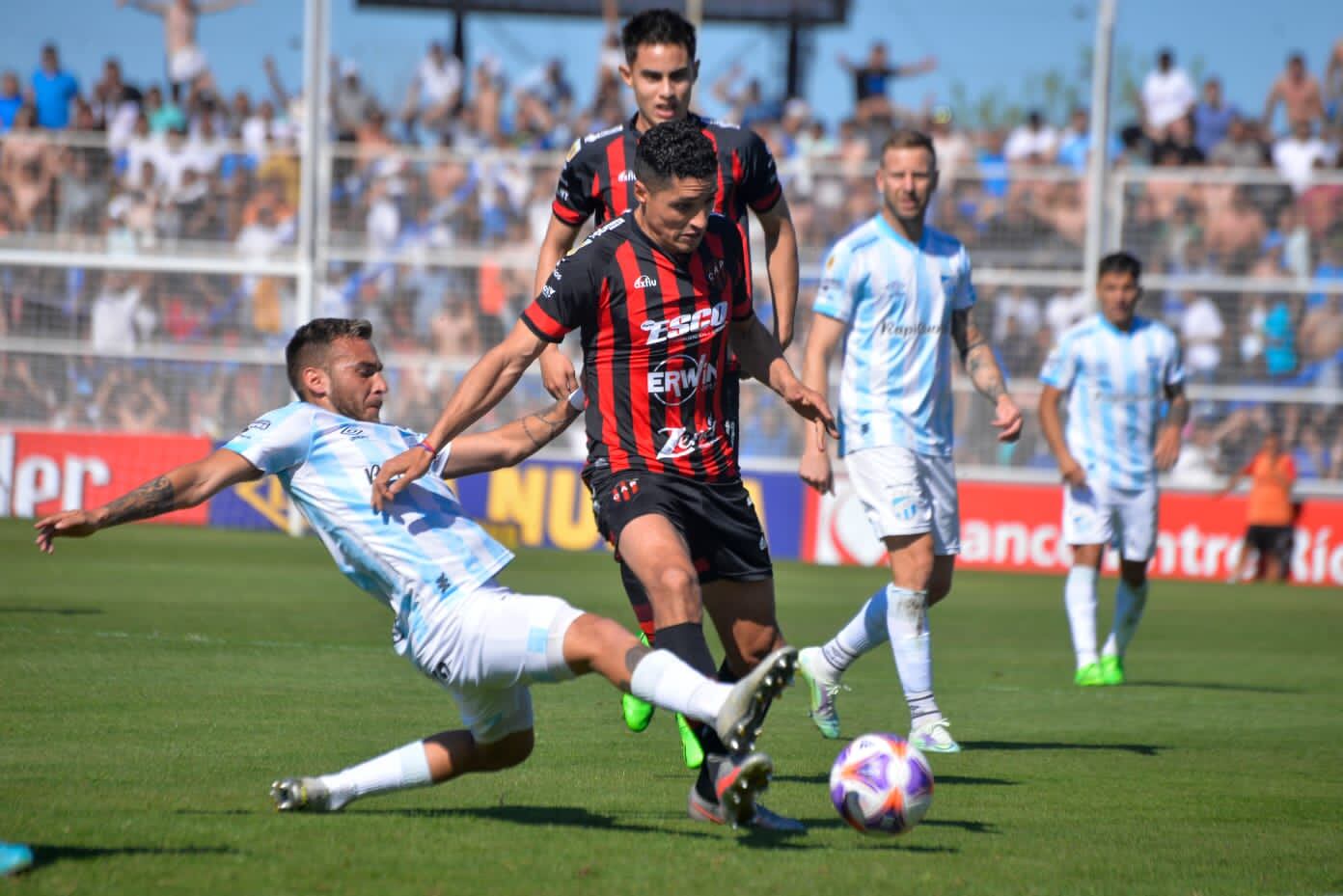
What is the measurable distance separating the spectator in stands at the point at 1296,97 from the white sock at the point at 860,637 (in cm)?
1561

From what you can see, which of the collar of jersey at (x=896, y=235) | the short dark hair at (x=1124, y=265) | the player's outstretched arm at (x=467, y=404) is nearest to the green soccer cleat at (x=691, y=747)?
the player's outstretched arm at (x=467, y=404)

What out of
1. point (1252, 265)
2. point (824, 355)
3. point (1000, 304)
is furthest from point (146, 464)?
point (824, 355)

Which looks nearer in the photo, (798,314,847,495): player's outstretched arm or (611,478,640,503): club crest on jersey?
(611,478,640,503): club crest on jersey

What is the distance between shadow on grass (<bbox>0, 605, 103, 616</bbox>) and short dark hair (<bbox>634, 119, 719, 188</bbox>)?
728cm

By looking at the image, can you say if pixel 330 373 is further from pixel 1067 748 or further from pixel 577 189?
pixel 1067 748

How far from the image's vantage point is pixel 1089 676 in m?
11.0

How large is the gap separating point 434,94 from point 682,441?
19554mm

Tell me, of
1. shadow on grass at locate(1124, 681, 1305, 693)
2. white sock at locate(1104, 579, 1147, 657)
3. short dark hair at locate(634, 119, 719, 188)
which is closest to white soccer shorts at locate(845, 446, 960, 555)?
short dark hair at locate(634, 119, 719, 188)

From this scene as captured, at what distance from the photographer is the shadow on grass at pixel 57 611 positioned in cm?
1169

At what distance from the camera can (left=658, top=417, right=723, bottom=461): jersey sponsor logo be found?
6047 millimetres

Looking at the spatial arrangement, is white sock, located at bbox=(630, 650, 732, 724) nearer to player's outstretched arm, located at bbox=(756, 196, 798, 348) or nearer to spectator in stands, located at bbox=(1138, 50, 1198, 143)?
player's outstretched arm, located at bbox=(756, 196, 798, 348)

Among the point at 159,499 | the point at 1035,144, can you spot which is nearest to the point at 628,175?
the point at 159,499

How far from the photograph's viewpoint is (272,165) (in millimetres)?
21781

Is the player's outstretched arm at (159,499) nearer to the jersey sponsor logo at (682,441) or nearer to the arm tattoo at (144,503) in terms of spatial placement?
the arm tattoo at (144,503)
